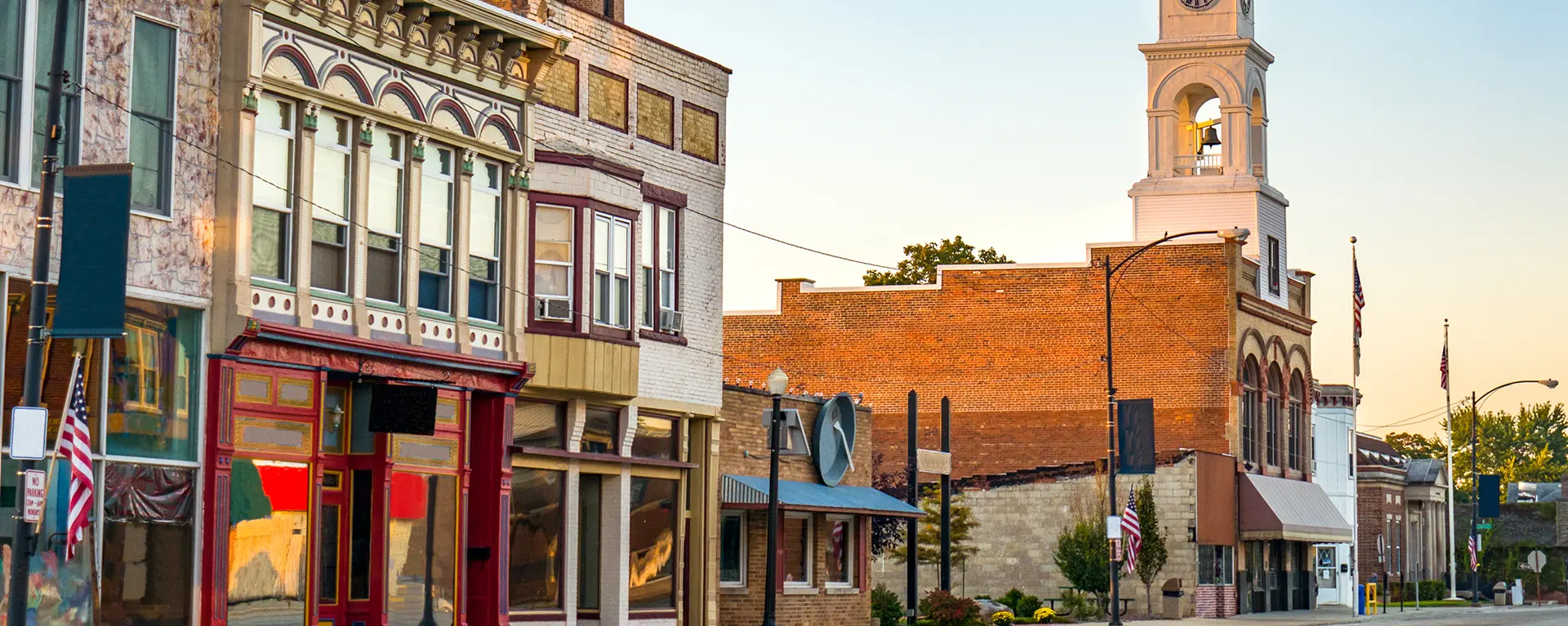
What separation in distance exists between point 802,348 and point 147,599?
41.6m

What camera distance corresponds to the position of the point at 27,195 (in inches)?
765

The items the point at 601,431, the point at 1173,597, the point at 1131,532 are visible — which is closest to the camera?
the point at 601,431

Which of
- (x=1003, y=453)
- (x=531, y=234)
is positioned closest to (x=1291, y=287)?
(x=1003, y=453)

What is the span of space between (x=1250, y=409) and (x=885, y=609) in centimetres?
2115

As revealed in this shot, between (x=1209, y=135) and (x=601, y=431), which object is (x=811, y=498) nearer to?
(x=601, y=431)

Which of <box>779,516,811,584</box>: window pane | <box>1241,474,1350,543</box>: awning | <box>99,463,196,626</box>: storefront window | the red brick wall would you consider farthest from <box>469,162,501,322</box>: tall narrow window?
<box>1241,474,1350,543</box>: awning

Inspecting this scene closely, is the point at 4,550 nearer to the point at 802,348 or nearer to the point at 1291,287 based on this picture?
the point at 802,348

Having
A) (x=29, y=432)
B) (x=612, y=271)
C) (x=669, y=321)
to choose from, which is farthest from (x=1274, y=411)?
(x=29, y=432)

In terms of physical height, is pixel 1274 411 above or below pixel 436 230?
below

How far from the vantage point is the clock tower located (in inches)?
2448

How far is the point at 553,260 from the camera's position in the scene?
28328 millimetres

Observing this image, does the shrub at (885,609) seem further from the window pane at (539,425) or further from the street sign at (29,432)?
the street sign at (29,432)

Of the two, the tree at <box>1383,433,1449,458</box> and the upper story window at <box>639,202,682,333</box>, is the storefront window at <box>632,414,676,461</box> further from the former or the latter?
the tree at <box>1383,433,1449,458</box>

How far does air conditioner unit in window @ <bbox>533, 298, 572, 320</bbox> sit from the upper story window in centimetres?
232
